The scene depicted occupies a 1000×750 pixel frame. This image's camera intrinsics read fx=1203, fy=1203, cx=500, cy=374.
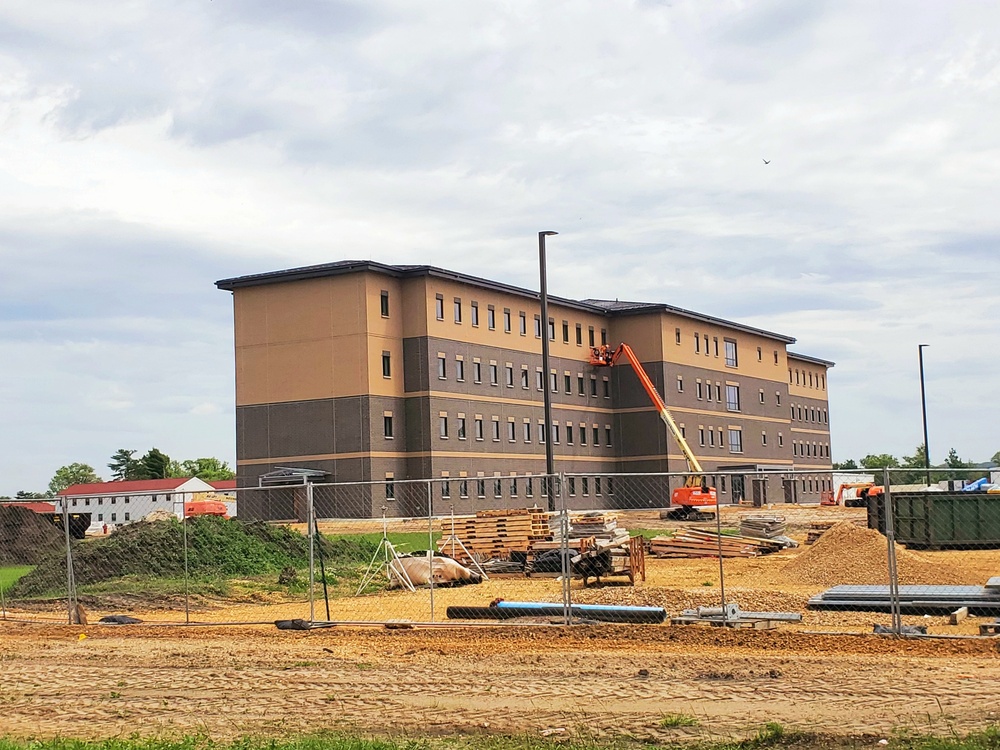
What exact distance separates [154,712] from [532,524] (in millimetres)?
23090

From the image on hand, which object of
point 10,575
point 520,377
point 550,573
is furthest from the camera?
point 520,377

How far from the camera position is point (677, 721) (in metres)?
9.95

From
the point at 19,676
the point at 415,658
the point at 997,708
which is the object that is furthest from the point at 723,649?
the point at 19,676

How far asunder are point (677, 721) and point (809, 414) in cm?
11134

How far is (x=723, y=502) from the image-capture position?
81.2 metres

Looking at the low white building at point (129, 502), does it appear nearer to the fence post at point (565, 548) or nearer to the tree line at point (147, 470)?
the tree line at point (147, 470)

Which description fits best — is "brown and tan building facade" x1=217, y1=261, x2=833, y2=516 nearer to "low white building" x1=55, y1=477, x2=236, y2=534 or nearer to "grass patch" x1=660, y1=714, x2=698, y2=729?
"low white building" x1=55, y1=477, x2=236, y2=534

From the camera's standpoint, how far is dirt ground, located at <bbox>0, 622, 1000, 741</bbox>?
33.7 feet

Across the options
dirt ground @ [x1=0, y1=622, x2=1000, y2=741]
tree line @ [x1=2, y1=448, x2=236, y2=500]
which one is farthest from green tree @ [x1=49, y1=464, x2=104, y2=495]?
dirt ground @ [x1=0, y1=622, x2=1000, y2=741]

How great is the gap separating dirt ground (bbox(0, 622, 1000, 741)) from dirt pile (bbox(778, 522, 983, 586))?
383 inches

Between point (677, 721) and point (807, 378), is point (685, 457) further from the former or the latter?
point (677, 721)

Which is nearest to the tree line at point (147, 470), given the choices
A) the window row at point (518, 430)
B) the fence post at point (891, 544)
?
the window row at point (518, 430)

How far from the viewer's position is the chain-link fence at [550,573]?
1828 centimetres

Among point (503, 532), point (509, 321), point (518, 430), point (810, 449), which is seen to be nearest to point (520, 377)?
point (518, 430)
